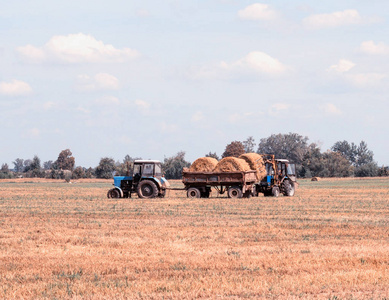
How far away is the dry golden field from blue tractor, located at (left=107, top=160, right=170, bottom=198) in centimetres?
1181

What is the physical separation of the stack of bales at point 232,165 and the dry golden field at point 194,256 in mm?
12256

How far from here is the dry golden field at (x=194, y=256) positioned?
10.5 m

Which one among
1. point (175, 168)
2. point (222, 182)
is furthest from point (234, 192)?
point (175, 168)

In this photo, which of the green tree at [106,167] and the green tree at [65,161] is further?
the green tree at [65,161]

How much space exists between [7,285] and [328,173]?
114641mm

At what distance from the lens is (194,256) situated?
14.1 m

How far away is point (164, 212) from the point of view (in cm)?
2523

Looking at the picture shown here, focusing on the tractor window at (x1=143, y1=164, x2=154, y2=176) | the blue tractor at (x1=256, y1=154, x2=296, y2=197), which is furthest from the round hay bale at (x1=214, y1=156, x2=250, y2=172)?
the tractor window at (x1=143, y1=164, x2=154, y2=176)

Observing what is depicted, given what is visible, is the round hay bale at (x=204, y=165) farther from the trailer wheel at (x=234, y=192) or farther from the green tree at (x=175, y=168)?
the green tree at (x=175, y=168)

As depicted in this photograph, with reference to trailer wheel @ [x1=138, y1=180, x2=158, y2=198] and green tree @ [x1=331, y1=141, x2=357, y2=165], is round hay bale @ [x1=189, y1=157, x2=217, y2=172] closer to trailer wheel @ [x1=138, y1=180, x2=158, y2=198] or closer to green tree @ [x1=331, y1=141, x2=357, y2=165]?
trailer wheel @ [x1=138, y1=180, x2=158, y2=198]

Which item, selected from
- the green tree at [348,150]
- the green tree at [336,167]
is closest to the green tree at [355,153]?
the green tree at [348,150]

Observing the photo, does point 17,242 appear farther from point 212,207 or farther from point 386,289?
point 212,207

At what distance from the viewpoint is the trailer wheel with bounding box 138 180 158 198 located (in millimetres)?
35803

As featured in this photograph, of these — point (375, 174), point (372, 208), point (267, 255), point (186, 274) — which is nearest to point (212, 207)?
point (372, 208)
